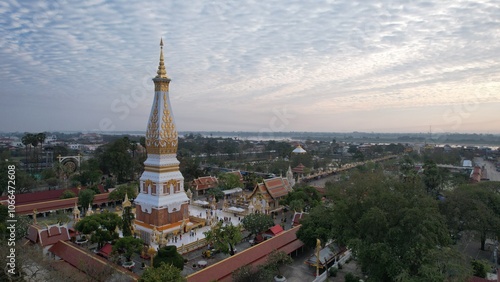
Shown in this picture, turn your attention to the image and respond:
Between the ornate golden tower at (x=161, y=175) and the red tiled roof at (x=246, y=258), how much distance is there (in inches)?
341

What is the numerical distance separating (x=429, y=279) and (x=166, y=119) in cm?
2075

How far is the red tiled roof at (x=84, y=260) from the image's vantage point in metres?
Answer: 16.2

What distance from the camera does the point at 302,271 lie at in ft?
68.8

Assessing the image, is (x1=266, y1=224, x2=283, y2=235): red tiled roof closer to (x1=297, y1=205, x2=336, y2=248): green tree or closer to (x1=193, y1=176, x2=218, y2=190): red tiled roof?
(x1=297, y1=205, x2=336, y2=248): green tree

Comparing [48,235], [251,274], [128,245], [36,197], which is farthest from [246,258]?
[36,197]

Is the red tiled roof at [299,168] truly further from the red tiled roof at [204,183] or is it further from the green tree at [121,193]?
the green tree at [121,193]

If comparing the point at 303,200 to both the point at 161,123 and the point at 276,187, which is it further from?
the point at 161,123

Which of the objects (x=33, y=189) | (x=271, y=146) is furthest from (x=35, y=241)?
(x=271, y=146)

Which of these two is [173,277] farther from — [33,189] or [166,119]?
[33,189]

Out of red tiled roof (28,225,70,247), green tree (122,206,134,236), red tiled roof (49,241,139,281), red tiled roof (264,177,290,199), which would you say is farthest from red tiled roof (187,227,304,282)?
red tiled roof (28,225,70,247)

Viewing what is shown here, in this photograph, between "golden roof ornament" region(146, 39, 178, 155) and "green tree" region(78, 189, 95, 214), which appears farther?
"green tree" region(78, 189, 95, 214)

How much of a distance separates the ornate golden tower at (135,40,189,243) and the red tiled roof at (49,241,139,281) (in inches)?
227

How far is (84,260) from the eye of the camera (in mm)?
18859

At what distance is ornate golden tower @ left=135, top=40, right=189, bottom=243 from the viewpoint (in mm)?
26469
